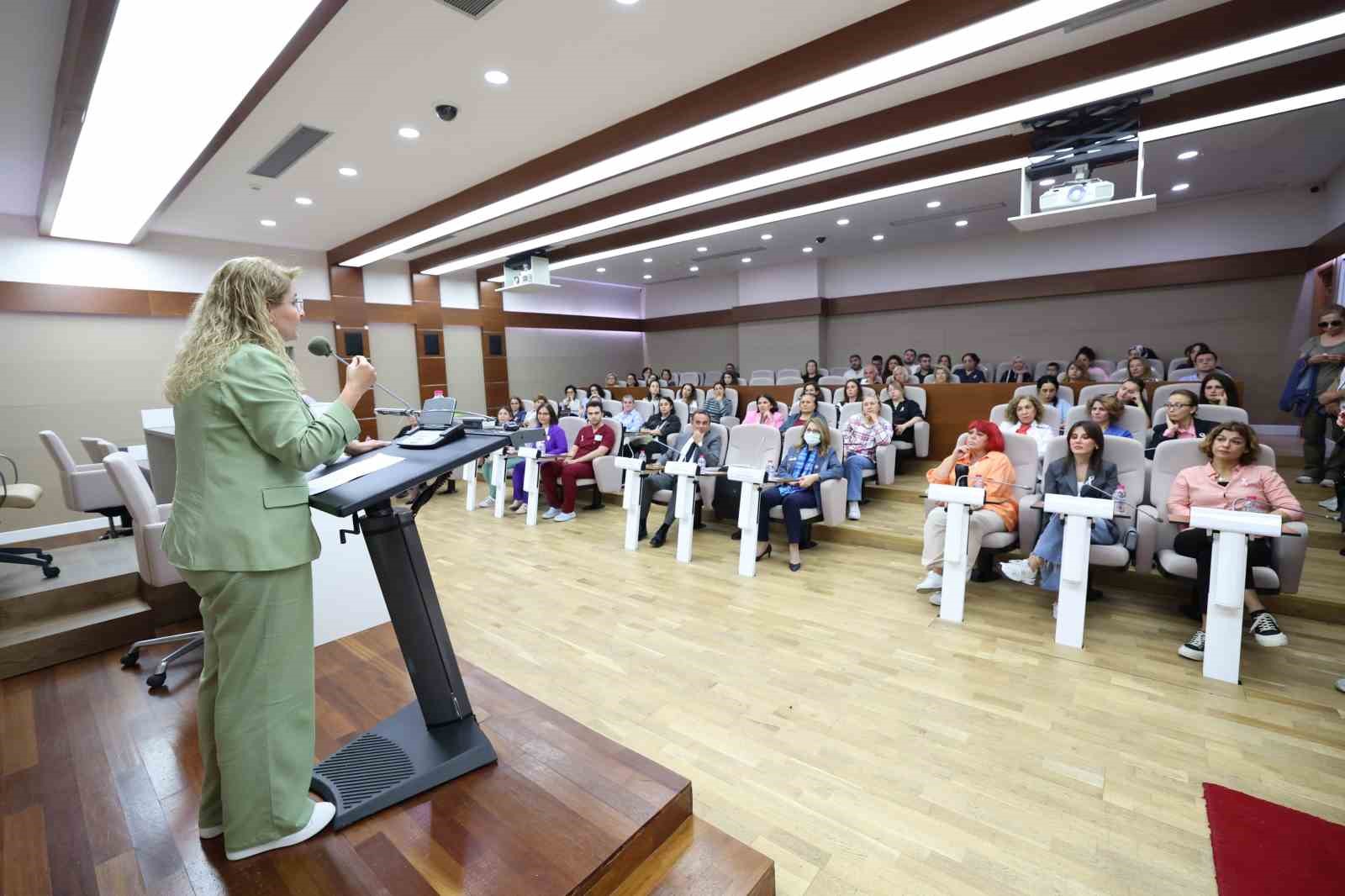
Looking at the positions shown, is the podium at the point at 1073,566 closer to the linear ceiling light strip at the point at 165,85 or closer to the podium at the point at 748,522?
the podium at the point at 748,522

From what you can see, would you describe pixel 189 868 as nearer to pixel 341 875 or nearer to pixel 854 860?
pixel 341 875

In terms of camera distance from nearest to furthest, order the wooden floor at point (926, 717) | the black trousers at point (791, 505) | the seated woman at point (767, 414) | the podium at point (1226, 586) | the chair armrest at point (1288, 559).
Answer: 1. the wooden floor at point (926, 717)
2. the podium at point (1226, 586)
3. the chair armrest at point (1288, 559)
4. the black trousers at point (791, 505)
5. the seated woman at point (767, 414)

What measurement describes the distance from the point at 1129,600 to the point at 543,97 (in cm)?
460

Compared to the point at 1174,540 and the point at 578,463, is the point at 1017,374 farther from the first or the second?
the point at 578,463

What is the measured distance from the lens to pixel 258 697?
1.21 metres

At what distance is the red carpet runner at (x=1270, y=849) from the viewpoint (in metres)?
1.43

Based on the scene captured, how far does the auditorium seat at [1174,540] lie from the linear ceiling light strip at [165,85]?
4.75 m

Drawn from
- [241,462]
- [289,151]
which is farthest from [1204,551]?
[289,151]

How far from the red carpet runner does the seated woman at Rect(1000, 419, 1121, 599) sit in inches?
49.9

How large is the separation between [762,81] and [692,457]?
263 centimetres

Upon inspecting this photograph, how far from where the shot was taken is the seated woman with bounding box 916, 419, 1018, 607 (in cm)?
318

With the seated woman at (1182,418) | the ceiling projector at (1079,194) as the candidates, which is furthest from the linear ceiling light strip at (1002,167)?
the seated woman at (1182,418)

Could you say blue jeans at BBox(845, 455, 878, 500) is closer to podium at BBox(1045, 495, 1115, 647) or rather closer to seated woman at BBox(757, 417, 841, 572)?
seated woman at BBox(757, 417, 841, 572)

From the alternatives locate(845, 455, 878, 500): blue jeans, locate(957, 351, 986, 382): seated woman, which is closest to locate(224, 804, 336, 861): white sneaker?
locate(845, 455, 878, 500): blue jeans
